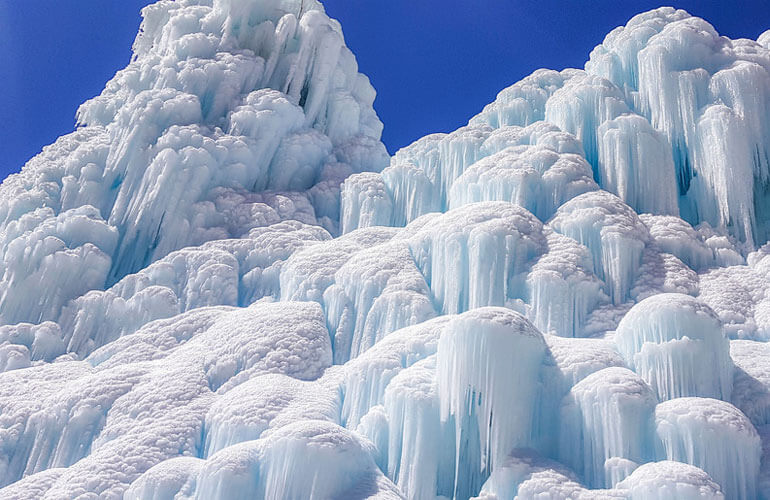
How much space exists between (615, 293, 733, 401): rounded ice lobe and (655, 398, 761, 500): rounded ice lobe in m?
0.75

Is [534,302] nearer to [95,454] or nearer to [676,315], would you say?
[676,315]

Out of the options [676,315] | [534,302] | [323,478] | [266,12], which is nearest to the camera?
[323,478]

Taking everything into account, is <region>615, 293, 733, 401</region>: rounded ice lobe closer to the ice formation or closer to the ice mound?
the ice formation

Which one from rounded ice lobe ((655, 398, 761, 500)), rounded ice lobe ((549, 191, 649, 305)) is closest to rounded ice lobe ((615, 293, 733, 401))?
rounded ice lobe ((655, 398, 761, 500))

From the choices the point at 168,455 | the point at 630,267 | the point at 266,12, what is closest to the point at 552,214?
the point at 630,267

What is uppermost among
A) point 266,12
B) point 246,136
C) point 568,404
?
point 266,12

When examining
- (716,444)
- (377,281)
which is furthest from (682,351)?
(377,281)

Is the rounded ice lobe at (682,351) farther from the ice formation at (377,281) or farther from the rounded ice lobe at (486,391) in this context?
the rounded ice lobe at (486,391)

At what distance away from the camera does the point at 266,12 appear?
770 inches

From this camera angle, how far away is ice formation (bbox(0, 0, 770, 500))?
8781 millimetres

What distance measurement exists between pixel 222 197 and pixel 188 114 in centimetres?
216

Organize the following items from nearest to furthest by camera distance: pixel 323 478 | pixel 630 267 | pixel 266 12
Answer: pixel 323 478, pixel 630 267, pixel 266 12

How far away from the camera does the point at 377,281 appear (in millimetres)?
12195

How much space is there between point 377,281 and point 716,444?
5.50 m
